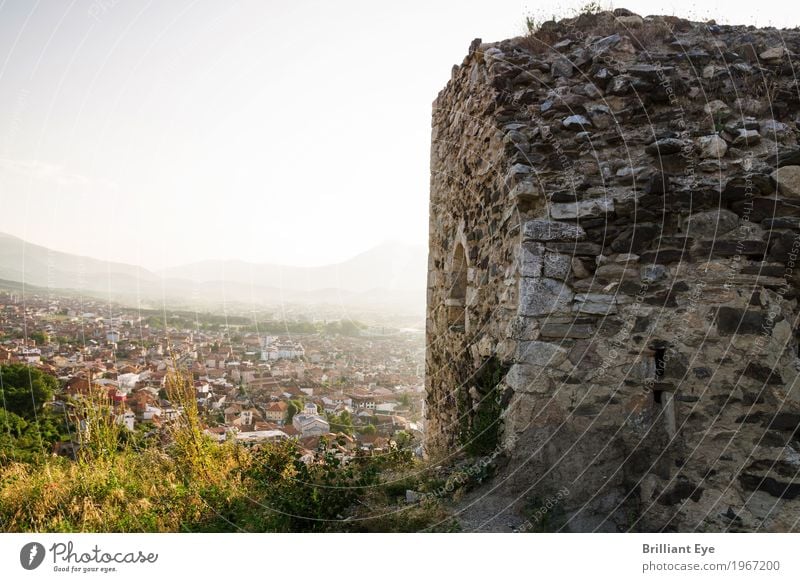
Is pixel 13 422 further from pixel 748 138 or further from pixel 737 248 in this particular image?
pixel 748 138

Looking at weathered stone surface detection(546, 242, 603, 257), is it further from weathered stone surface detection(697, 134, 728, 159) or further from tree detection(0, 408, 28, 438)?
tree detection(0, 408, 28, 438)

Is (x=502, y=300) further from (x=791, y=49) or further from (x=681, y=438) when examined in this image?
(x=791, y=49)

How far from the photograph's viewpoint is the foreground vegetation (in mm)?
3826

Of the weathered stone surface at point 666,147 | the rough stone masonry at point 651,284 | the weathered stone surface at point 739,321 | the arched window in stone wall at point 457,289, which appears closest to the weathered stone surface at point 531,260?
the rough stone masonry at point 651,284

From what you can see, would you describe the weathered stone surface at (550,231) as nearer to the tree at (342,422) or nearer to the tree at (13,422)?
the tree at (342,422)

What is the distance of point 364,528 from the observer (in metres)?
3.83

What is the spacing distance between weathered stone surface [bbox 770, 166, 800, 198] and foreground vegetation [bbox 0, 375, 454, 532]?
359 cm

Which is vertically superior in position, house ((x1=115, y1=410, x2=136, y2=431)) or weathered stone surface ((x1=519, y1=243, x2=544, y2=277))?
weathered stone surface ((x1=519, y1=243, x2=544, y2=277))

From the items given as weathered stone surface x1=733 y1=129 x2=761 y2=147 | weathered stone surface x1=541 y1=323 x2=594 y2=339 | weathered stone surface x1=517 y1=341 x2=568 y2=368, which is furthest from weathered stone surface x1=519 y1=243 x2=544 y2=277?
weathered stone surface x1=733 y1=129 x2=761 y2=147

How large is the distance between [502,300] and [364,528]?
213cm

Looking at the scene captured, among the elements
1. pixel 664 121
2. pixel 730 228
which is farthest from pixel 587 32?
pixel 730 228

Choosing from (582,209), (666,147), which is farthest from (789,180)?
(582,209)

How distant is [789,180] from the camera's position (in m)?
4.19

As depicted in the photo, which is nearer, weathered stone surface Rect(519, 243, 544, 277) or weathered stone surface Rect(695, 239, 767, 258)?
weathered stone surface Rect(695, 239, 767, 258)
